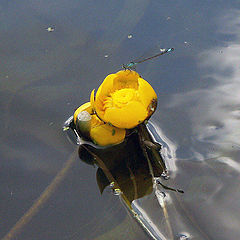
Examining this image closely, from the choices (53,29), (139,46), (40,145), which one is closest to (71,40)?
(53,29)

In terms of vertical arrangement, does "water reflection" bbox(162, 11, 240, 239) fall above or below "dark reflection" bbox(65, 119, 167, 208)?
below

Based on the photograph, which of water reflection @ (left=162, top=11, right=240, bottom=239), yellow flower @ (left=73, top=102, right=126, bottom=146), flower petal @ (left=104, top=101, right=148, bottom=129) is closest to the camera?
water reflection @ (left=162, top=11, right=240, bottom=239)

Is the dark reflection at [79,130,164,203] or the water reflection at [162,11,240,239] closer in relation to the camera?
the water reflection at [162,11,240,239]

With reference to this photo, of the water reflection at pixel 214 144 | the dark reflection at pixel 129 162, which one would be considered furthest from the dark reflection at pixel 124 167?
the water reflection at pixel 214 144

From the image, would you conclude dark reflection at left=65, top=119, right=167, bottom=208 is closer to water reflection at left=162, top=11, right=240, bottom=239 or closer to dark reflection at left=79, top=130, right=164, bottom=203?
dark reflection at left=79, top=130, right=164, bottom=203

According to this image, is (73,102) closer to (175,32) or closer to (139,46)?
(139,46)

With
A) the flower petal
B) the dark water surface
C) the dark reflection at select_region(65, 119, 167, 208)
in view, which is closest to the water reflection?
the dark water surface

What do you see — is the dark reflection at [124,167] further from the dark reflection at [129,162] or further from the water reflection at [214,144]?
the water reflection at [214,144]
